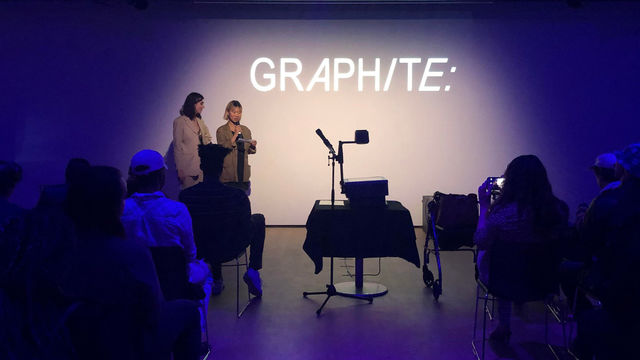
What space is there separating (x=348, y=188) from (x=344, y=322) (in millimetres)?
1013

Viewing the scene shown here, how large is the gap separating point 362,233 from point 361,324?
2.30 feet

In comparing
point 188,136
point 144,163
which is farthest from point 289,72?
point 144,163

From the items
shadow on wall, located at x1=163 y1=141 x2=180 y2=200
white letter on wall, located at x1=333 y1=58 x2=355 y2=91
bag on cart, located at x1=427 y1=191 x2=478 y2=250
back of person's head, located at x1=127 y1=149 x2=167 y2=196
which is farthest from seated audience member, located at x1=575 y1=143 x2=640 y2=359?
shadow on wall, located at x1=163 y1=141 x2=180 y2=200

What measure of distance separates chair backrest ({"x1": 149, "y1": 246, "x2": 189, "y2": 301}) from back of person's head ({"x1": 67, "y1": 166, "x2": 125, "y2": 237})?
622mm

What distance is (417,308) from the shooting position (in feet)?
12.7

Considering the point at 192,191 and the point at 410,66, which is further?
the point at 410,66

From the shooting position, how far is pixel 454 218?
4129mm

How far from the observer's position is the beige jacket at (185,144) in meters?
5.82

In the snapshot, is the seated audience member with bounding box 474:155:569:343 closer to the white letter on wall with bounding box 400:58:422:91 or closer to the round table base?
the round table base

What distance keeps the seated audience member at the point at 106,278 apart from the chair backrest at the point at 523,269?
1.88m

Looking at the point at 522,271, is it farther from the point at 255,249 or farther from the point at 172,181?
the point at 172,181

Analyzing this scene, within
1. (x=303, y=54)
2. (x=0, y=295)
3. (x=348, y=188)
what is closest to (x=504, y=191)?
(x=348, y=188)

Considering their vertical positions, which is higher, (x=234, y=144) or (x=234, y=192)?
(x=234, y=144)

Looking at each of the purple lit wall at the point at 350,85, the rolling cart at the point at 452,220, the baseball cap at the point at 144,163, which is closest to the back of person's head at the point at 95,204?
the baseball cap at the point at 144,163
